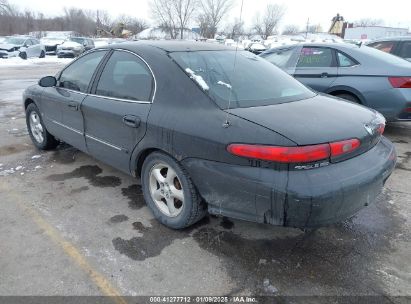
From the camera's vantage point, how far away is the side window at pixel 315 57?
627cm

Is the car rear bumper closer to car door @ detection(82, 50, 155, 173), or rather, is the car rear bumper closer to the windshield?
car door @ detection(82, 50, 155, 173)

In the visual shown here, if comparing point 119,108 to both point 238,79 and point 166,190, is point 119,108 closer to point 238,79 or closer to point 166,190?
point 166,190

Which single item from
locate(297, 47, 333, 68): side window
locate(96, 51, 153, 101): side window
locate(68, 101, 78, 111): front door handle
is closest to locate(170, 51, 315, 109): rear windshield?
locate(96, 51, 153, 101): side window

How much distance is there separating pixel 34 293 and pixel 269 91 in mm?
2318

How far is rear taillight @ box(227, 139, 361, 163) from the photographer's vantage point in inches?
91.6

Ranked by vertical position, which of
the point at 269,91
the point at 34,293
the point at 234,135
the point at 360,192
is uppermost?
the point at 269,91

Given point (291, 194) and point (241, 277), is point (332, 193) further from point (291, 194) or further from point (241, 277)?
point (241, 277)

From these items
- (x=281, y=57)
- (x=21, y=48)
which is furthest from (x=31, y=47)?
(x=281, y=57)

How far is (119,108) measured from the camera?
338 cm

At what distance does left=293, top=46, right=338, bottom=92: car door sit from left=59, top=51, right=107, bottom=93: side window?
3726mm

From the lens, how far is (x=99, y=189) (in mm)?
3965

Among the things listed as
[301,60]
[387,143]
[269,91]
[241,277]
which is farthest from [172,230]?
[301,60]

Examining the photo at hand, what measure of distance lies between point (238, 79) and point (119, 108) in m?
1.11

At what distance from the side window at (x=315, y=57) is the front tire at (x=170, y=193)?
4233 millimetres
